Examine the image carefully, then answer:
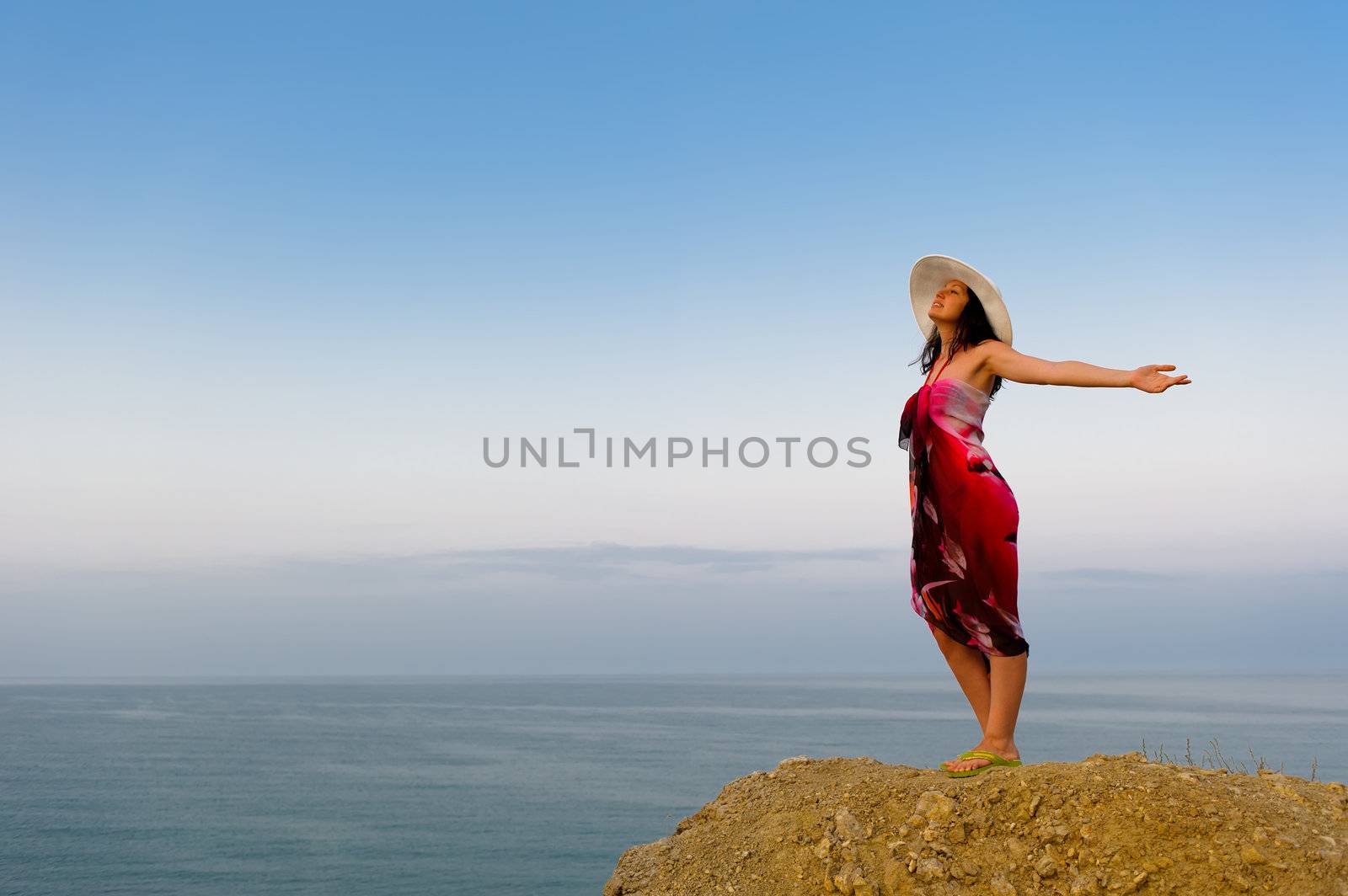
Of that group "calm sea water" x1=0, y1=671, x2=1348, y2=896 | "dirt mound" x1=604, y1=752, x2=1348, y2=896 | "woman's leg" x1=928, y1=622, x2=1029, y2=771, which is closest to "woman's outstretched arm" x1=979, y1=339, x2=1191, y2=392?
"woman's leg" x1=928, y1=622, x2=1029, y2=771

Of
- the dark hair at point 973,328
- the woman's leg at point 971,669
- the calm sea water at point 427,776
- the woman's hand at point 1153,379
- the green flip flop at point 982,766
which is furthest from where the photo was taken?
the calm sea water at point 427,776

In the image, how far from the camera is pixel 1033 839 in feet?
17.6

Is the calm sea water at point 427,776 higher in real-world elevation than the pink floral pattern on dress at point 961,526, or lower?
lower

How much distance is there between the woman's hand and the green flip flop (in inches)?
94.9

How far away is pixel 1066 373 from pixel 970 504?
3.20 ft

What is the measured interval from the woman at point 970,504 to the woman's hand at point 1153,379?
171mm

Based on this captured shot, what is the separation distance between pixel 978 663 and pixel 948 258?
2.68 m

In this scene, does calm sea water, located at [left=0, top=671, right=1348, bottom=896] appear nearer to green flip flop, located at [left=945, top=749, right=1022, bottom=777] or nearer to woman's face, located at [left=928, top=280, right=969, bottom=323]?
green flip flop, located at [left=945, top=749, right=1022, bottom=777]

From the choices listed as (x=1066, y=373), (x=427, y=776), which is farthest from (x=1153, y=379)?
(x=427, y=776)

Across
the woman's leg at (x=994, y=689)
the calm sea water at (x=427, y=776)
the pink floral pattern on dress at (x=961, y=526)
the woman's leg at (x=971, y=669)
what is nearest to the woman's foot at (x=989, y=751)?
→ the woman's leg at (x=994, y=689)

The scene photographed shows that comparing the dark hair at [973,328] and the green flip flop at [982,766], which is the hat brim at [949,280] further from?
the green flip flop at [982,766]

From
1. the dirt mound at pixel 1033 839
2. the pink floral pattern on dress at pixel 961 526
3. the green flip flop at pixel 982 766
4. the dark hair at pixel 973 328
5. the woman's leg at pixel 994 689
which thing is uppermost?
the dark hair at pixel 973 328

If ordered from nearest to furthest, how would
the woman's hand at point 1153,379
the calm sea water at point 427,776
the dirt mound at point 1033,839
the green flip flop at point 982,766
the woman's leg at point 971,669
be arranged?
the dirt mound at point 1033,839 < the woman's hand at point 1153,379 < the green flip flop at point 982,766 < the woman's leg at point 971,669 < the calm sea water at point 427,776

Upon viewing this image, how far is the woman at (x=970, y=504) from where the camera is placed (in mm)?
6211
